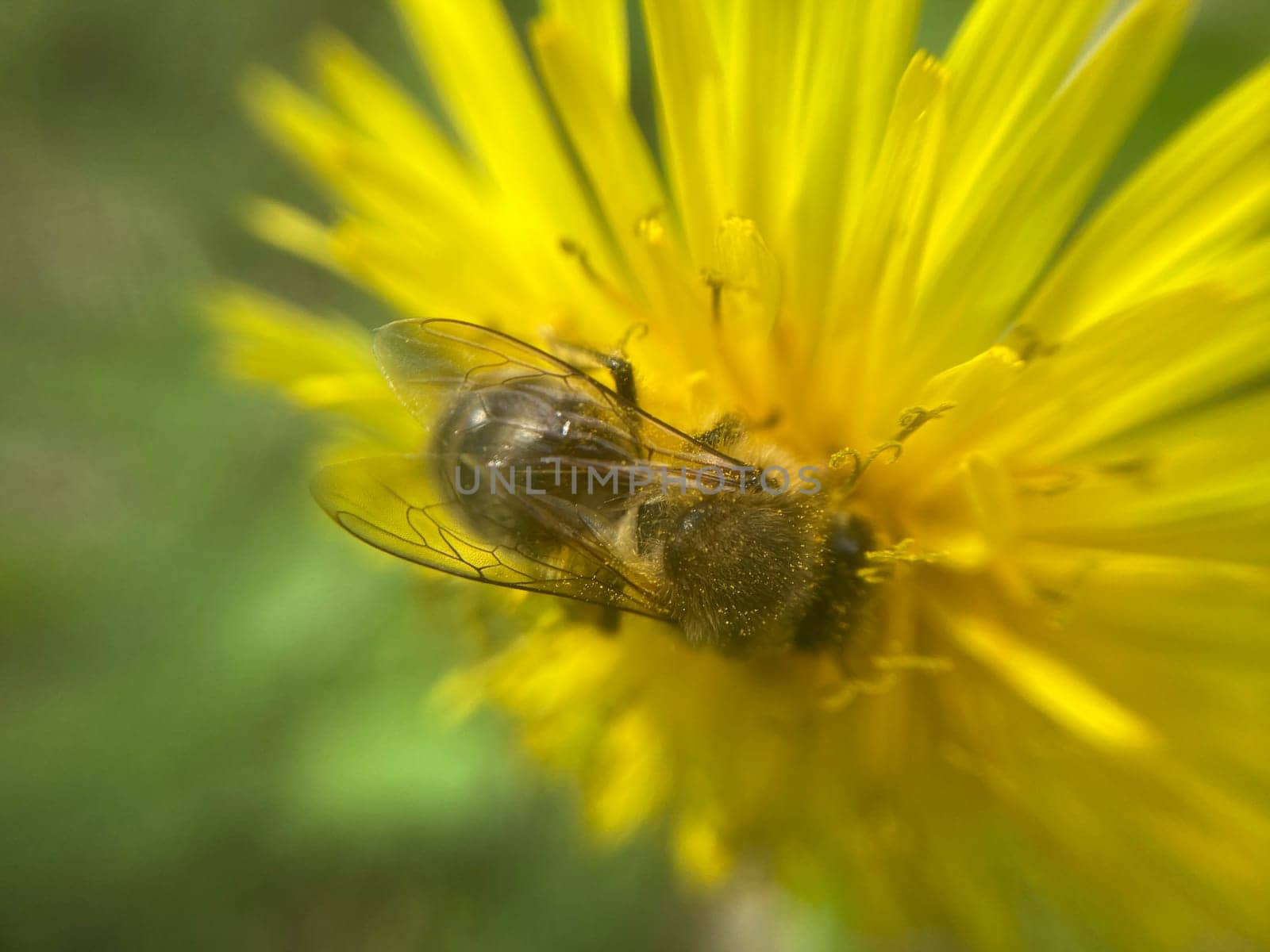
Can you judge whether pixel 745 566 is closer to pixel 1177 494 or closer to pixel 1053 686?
pixel 1053 686

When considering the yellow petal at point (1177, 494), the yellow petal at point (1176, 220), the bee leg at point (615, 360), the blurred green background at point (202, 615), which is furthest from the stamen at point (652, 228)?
the blurred green background at point (202, 615)

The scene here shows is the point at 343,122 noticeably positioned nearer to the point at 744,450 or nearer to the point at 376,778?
the point at 744,450

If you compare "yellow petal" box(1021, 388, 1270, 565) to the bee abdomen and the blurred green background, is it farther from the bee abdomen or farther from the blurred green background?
the blurred green background

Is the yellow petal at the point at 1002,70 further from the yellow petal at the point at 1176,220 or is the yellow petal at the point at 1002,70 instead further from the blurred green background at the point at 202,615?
the blurred green background at the point at 202,615

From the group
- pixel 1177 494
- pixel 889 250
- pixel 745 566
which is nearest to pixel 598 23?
pixel 889 250

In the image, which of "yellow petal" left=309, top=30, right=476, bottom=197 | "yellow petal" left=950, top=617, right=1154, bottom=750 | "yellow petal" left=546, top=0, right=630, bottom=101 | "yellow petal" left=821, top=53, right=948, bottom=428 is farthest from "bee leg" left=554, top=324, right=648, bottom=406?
"yellow petal" left=950, top=617, right=1154, bottom=750

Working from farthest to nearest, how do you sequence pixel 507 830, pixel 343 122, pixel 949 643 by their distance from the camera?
pixel 507 830
pixel 343 122
pixel 949 643

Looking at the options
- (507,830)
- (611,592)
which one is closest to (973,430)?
(611,592)
